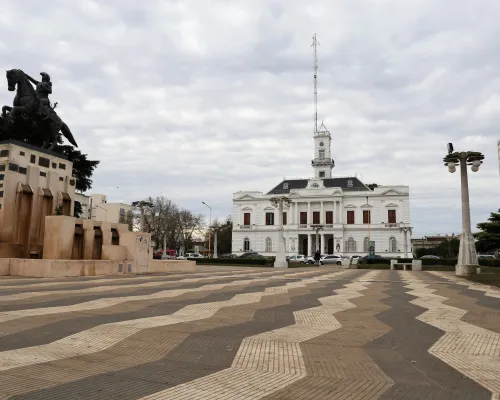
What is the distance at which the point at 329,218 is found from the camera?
94.2 m

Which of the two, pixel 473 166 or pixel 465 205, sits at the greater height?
pixel 473 166

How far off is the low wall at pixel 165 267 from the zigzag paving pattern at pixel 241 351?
13.4 metres

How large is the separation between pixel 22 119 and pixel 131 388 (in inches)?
936

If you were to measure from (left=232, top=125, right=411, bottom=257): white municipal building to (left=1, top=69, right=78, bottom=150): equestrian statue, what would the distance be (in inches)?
2895

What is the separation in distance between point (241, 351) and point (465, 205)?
24256 mm

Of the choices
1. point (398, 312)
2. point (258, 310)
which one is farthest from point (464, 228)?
point (258, 310)

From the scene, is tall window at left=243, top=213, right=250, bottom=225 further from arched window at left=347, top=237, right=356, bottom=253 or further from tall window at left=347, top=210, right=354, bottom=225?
arched window at left=347, top=237, right=356, bottom=253

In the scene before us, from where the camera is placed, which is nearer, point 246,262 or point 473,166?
point 473,166

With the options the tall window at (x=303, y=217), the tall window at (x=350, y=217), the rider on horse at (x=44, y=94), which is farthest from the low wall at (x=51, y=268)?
the tall window at (x=350, y=217)

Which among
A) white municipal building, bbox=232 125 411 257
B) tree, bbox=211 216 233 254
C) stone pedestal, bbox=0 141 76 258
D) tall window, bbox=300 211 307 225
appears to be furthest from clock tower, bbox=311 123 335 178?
stone pedestal, bbox=0 141 76 258

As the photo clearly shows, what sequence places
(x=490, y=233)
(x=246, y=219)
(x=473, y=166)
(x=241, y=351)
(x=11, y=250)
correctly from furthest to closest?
(x=246, y=219)
(x=490, y=233)
(x=473, y=166)
(x=11, y=250)
(x=241, y=351)

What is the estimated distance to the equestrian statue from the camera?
21.6 meters

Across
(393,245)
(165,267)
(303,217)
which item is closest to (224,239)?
(303,217)

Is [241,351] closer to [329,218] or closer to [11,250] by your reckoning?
[11,250]
